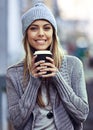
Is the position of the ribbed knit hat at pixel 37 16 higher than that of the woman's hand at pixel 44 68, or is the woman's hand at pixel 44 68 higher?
the ribbed knit hat at pixel 37 16

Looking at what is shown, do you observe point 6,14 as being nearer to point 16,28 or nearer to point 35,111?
point 35,111

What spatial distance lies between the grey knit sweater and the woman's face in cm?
17

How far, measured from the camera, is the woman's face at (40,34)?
155 inches

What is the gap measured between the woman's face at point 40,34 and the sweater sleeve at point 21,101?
8.1 inches

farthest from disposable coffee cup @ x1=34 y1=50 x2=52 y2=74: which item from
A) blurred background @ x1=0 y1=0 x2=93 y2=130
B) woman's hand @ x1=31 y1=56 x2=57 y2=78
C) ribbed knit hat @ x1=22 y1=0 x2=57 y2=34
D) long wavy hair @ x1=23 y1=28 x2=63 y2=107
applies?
blurred background @ x1=0 y1=0 x2=93 y2=130

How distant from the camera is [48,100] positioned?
3963 millimetres

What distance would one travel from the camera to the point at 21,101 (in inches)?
154

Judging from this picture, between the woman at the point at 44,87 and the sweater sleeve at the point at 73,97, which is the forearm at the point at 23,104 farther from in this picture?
the sweater sleeve at the point at 73,97

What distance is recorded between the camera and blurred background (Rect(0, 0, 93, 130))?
1011 cm

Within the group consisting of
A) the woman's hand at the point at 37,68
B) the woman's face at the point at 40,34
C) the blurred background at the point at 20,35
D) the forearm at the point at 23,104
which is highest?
the woman's face at the point at 40,34

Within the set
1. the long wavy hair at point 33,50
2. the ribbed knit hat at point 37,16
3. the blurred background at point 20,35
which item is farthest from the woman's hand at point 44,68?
the blurred background at point 20,35

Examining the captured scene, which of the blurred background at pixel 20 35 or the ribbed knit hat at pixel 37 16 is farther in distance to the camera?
the blurred background at pixel 20 35

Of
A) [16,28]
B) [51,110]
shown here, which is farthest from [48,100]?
[16,28]

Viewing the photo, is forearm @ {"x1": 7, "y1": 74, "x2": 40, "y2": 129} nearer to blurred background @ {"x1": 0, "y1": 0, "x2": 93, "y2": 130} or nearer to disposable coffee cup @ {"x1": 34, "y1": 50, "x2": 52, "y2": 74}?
disposable coffee cup @ {"x1": 34, "y1": 50, "x2": 52, "y2": 74}
